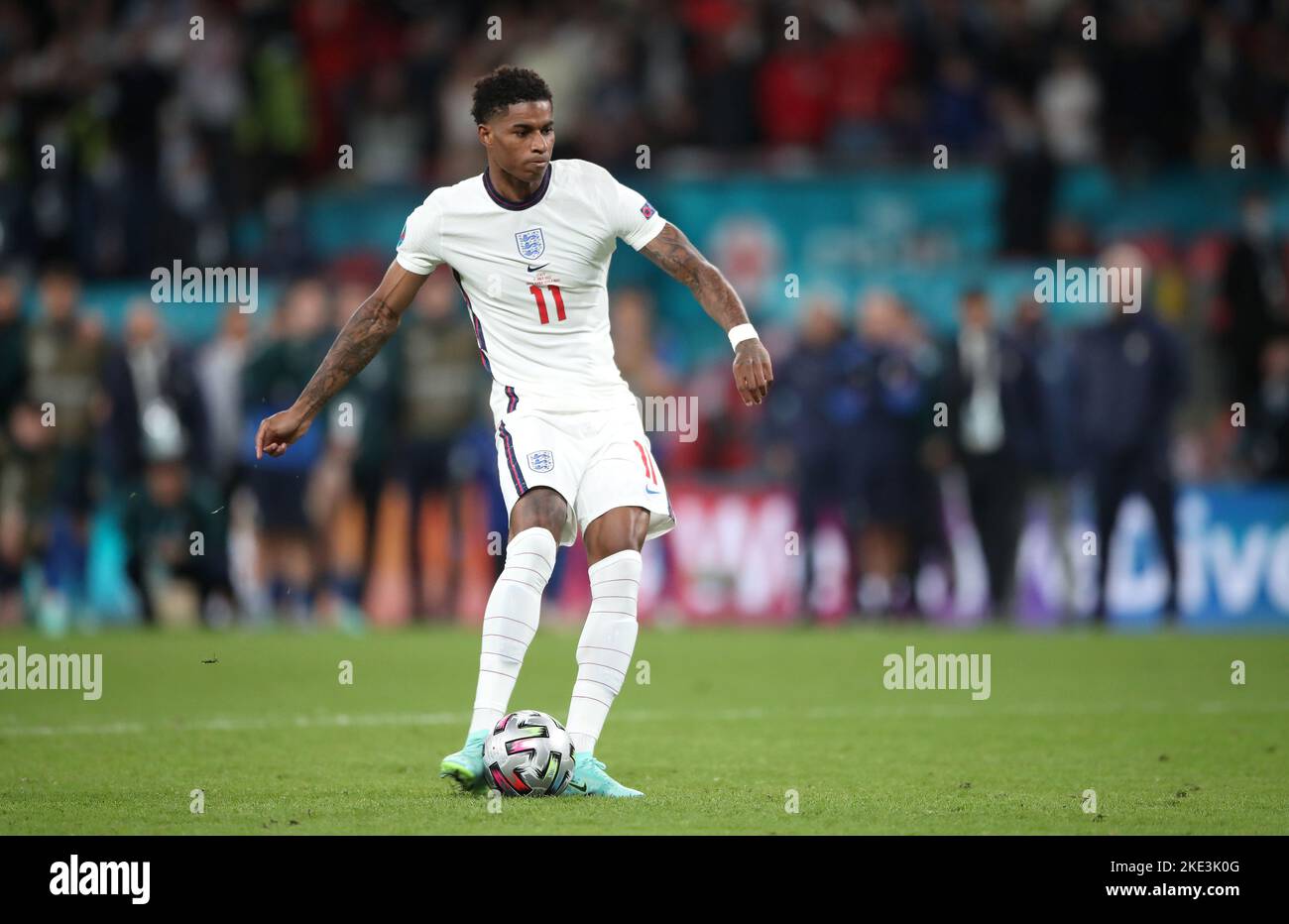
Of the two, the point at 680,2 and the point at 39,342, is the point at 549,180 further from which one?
the point at 680,2

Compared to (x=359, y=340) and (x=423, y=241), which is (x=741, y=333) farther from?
(x=359, y=340)

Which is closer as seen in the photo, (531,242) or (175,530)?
(531,242)

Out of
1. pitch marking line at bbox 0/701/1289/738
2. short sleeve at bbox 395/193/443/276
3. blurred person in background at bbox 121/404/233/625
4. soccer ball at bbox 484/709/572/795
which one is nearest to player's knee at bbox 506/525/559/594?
soccer ball at bbox 484/709/572/795

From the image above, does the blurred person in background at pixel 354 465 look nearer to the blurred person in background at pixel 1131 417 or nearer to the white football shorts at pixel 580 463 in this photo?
the blurred person in background at pixel 1131 417

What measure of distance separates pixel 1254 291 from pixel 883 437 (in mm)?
3523

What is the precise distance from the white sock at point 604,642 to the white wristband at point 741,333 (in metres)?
0.92

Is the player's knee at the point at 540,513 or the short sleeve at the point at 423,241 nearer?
the player's knee at the point at 540,513

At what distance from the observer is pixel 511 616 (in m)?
7.56

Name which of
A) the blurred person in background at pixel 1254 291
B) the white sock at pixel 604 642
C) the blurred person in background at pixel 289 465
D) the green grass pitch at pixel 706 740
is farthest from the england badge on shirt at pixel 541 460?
the blurred person in background at pixel 1254 291

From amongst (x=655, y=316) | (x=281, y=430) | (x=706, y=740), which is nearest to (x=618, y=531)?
(x=281, y=430)

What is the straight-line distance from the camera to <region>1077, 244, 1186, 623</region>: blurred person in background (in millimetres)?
15922

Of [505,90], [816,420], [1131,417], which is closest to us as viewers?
[505,90]

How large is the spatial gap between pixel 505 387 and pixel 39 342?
10.5 meters

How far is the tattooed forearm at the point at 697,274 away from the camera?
7621mm
